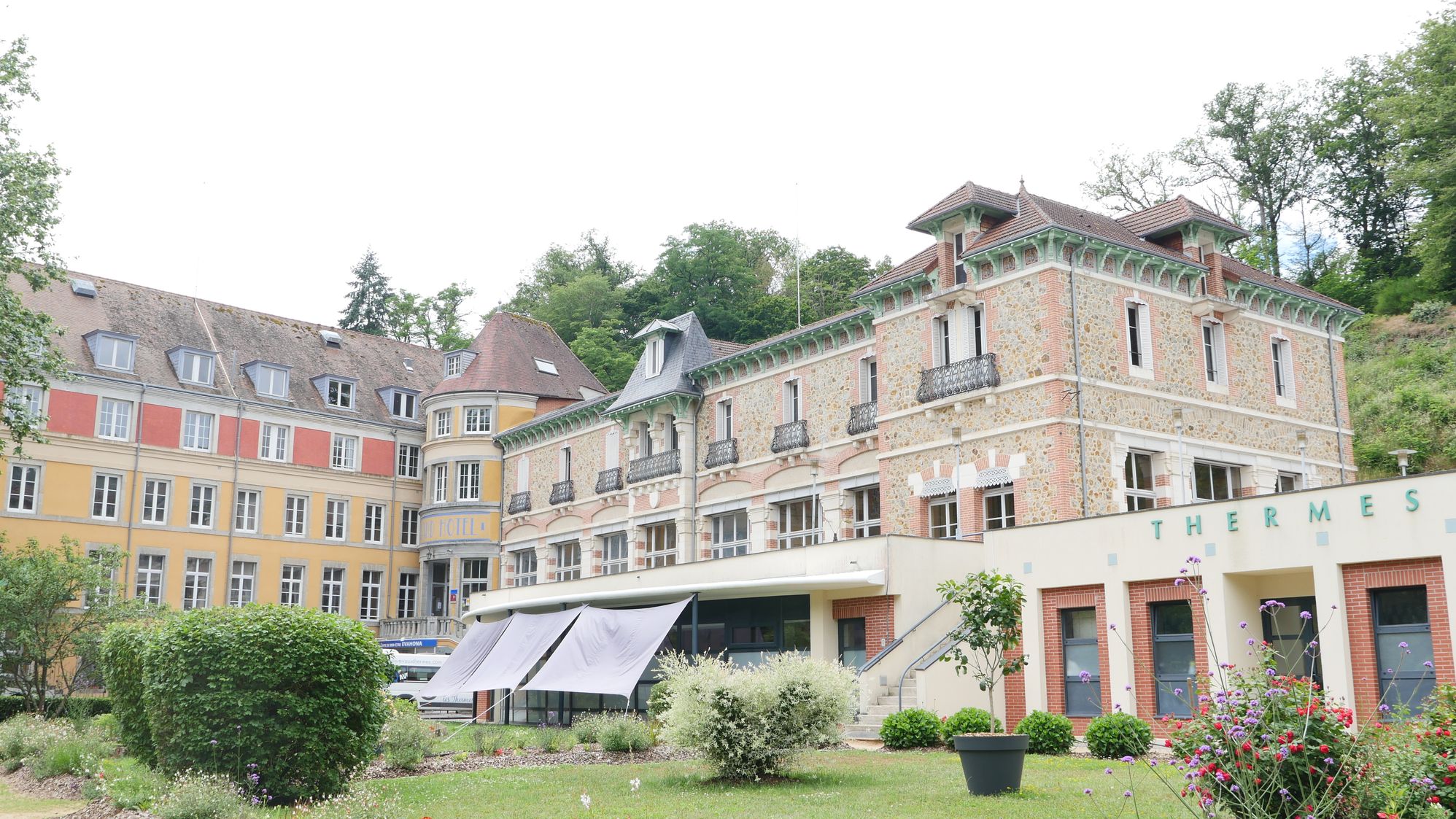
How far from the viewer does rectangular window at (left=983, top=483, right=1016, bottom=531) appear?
25000mm

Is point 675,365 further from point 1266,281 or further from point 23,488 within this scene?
point 23,488

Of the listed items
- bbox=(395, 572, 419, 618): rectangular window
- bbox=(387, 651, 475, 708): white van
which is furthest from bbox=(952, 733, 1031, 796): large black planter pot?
bbox=(395, 572, 419, 618): rectangular window

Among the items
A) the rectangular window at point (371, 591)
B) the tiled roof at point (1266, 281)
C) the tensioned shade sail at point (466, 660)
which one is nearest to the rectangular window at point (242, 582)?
the rectangular window at point (371, 591)

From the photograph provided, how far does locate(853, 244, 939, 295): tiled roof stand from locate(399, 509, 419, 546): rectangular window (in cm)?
2472

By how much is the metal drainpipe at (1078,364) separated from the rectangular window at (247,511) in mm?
30238

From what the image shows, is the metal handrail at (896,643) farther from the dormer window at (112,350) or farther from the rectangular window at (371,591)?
the dormer window at (112,350)

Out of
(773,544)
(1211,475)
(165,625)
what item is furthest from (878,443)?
(165,625)

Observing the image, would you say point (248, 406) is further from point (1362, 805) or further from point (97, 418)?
point (1362, 805)

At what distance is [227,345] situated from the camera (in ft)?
149

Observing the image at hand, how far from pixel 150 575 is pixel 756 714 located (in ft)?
107

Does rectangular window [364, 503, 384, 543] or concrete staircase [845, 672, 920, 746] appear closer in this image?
concrete staircase [845, 672, 920, 746]

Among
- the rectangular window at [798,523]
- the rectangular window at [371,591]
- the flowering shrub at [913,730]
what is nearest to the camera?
the flowering shrub at [913,730]

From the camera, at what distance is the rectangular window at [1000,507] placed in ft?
82.0

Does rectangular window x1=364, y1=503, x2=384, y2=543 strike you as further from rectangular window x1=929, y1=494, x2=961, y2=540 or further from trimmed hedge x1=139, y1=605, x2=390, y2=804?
trimmed hedge x1=139, y1=605, x2=390, y2=804
